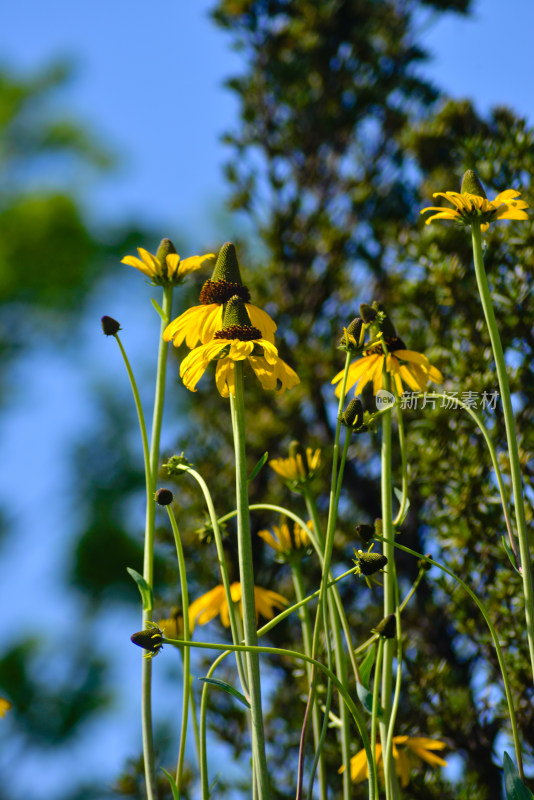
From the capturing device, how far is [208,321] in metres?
0.91

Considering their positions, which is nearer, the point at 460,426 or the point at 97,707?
the point at 460,426

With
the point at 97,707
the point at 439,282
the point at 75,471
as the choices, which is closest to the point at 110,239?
the point at 75,471

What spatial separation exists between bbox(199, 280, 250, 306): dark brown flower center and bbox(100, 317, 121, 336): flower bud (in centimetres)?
11

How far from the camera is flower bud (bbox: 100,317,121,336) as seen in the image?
0.87 m

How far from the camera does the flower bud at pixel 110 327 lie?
867 millimetres

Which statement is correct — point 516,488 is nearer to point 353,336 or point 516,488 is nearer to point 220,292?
point 353,336

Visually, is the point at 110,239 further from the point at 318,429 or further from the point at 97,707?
the point at 318,429

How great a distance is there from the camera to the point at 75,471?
5.75 metres

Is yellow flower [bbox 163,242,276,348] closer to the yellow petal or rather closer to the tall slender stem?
the tall slender stem

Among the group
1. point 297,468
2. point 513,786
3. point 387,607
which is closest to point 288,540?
point 297,468

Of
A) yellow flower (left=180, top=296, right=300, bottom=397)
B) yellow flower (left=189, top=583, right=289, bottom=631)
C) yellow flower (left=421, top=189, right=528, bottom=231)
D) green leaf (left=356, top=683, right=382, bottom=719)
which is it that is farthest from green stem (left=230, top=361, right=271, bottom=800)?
yellow flower (left=189, top=583, right=289, bottom=631)

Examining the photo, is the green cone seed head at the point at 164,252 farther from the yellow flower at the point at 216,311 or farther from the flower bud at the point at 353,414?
the flower bud at the point at 353,414

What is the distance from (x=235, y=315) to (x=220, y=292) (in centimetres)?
10

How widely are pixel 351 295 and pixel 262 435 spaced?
0.54 m
